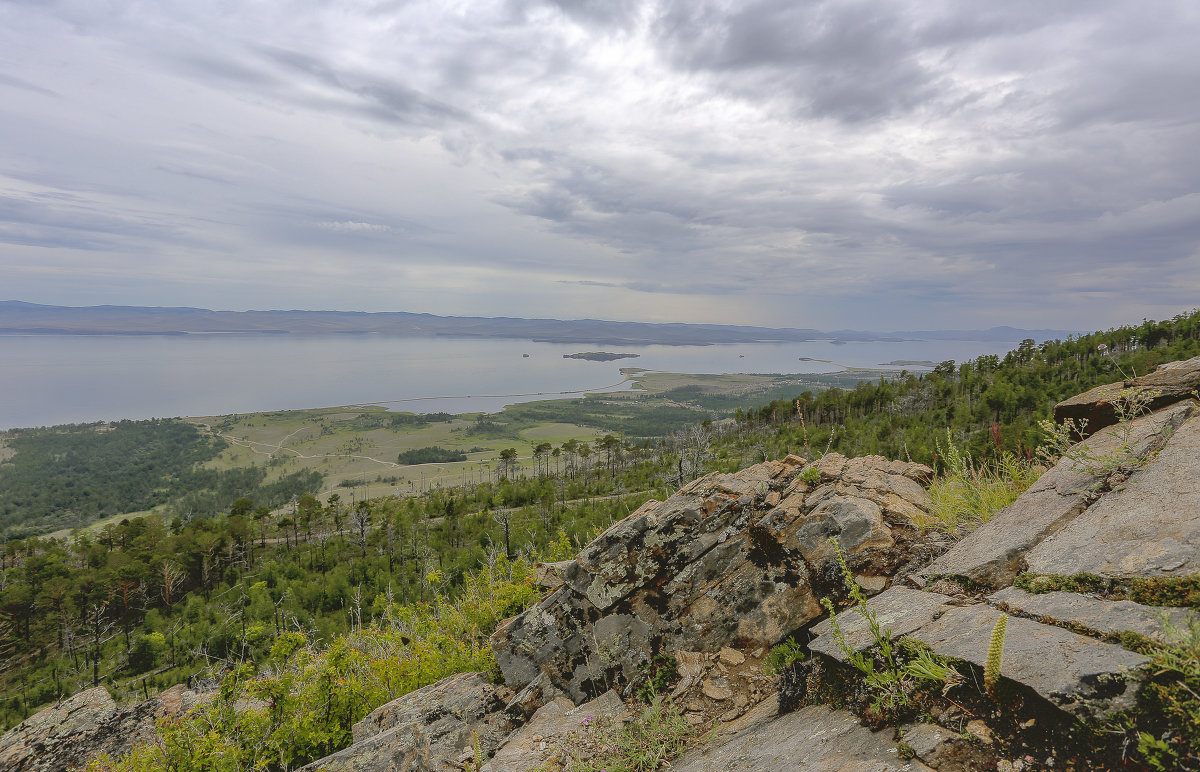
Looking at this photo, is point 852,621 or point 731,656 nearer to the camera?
point 852,621

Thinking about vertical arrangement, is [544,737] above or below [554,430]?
above

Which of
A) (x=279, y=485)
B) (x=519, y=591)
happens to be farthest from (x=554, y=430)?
(x=519, y=591)

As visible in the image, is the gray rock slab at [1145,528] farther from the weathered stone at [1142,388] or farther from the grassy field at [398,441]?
the grassy field at [398,441]

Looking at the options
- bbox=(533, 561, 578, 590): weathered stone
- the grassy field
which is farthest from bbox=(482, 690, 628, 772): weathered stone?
the grassy field

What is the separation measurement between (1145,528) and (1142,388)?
2.64m

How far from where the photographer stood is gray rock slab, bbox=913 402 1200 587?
Result: 13.8ft

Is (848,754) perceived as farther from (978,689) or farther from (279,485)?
(279,485)

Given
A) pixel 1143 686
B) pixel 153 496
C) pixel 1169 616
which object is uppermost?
pixel 1169 616

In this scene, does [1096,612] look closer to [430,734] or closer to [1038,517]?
[1038,517]

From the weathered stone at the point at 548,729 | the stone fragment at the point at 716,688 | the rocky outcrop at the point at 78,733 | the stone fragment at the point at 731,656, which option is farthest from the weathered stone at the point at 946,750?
the rocky outcrop at the point at 78,733

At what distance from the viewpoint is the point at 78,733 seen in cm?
1104

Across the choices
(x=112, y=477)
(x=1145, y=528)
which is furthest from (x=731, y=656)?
(x=112, y=477)

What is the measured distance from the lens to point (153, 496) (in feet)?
428

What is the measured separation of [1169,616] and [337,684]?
10614 millimetres
